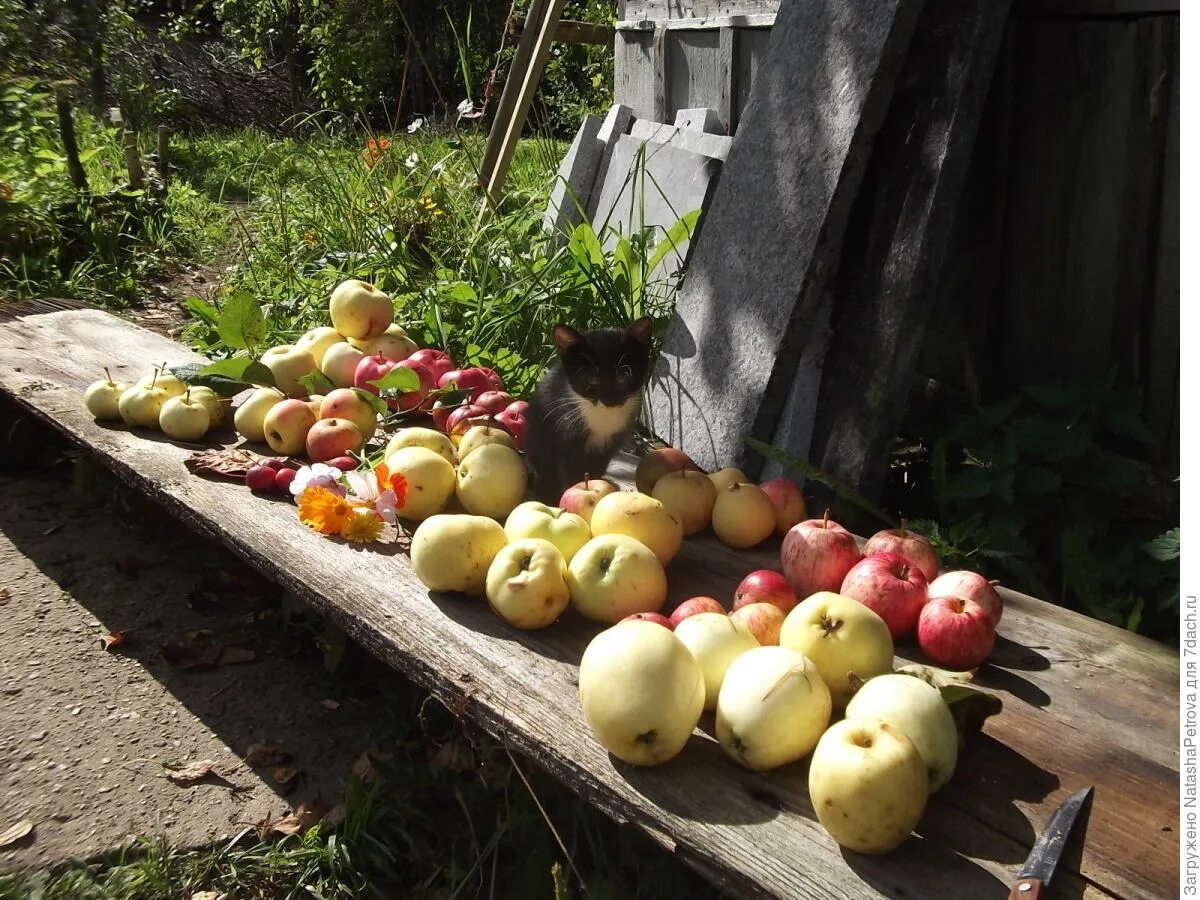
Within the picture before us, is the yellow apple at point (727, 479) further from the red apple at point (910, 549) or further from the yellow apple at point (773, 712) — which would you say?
the yellow apple at point (773, 712)

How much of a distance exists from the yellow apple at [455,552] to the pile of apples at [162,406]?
124 cm

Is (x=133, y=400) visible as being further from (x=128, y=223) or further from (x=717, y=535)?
(x=128, y=223)

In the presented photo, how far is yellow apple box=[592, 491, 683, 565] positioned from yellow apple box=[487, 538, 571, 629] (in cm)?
20

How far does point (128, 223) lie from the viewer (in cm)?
684

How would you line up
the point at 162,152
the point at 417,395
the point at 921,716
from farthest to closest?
the point at 162,152, the point at 417,395, the point at 921,716

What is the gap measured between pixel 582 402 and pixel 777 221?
0.84 meters

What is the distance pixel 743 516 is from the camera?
2383 mm

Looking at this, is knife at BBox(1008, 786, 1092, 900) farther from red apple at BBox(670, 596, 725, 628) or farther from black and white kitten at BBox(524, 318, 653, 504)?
black and white kitten at BBox(524, 318, 653, 504)

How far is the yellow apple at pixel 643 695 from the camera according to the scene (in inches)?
62.1

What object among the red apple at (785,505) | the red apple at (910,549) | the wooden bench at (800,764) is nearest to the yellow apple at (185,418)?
the wooden bench at (800,764)

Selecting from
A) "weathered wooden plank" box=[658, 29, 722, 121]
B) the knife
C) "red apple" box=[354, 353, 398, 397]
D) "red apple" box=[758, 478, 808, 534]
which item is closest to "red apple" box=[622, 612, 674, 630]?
"red apple" box=[758, 478, 808, 534]

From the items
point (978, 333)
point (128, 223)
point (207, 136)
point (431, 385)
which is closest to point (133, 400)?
point (431, 385)

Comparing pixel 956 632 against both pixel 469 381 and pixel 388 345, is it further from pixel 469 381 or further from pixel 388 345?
pixel 388 345

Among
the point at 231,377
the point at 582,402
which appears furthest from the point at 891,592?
the point at 231,377
